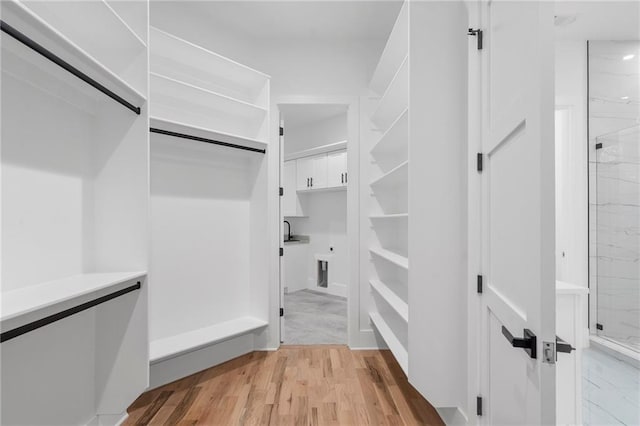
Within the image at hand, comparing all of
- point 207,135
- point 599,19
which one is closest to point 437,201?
point 207,135

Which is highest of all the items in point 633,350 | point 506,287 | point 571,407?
point 506,287

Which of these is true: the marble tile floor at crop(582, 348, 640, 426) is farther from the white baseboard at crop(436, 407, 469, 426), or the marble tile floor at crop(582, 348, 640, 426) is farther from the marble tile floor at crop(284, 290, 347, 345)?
the marble tile floor at crop(284, 290, 347, 345)

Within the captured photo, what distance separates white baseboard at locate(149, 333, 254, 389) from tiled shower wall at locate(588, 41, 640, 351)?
340 centimetres

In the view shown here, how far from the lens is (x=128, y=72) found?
5.57ft

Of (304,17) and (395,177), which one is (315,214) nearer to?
(395,177)

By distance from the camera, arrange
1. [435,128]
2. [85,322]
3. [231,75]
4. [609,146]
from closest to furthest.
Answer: [85,322], [435,128], [231,75], [609,146]

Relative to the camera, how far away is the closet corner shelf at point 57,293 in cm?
102

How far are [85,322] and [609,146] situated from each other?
4.37 meters

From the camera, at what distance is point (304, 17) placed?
9.04 ft

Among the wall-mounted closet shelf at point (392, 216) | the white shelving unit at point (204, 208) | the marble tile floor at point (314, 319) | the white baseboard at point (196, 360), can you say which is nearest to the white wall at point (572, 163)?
the wall-mounted closet shelf at point (392, 216)

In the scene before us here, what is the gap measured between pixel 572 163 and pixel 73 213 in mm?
4043

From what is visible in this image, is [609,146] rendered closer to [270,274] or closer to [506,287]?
[506,287]

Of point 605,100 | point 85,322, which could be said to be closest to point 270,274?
point 85,322

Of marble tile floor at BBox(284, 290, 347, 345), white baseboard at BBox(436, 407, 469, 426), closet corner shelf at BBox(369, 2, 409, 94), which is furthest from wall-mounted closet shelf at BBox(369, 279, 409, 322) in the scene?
closet corner shelf at BBox(369, 2, 409, 94)
